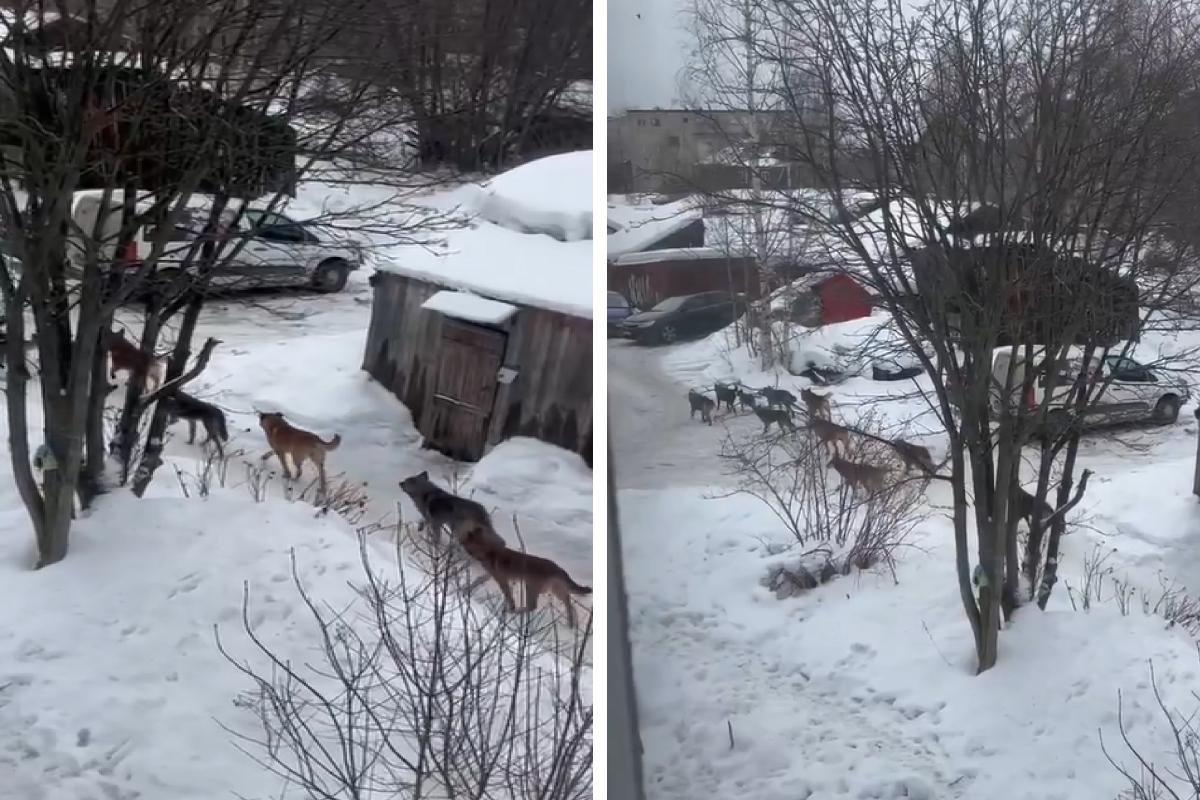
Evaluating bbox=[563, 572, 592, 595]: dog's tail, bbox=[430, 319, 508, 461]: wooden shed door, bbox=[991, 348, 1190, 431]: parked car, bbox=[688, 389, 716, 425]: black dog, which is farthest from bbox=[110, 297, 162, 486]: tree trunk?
bbox=[991, 348, 1190, 431]: parked car

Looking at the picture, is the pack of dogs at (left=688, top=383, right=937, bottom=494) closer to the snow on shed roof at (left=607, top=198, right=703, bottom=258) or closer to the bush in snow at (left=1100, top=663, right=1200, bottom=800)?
the snow on shed roof at (left=607, top=198, right=703, bottom=258)

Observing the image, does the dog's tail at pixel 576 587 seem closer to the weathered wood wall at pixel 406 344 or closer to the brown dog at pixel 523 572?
the brown dog at pixel 523 572

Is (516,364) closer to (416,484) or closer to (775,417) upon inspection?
(416,484)

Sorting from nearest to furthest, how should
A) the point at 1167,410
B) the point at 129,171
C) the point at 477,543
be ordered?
the point at 1167,410, the point at 129,171, the point at 477,543

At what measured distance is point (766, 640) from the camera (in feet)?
4.77

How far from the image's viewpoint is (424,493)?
1401 mm

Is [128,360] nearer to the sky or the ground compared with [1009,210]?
nearer to the ground

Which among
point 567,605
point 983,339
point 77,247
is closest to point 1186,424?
point 983,339

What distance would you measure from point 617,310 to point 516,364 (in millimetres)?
189

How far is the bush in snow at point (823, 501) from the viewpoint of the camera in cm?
133

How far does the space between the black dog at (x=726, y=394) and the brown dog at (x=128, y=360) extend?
74cm

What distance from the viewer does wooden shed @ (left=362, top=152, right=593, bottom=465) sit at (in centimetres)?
141

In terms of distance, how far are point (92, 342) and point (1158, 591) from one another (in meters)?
1.32

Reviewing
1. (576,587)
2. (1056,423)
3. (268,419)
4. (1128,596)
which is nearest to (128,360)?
(268,419)
